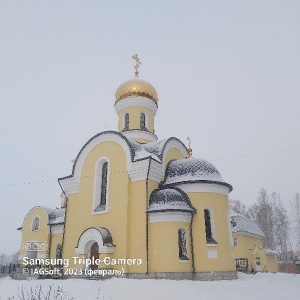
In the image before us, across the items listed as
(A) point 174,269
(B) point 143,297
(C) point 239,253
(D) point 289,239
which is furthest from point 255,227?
(B) point 143,297

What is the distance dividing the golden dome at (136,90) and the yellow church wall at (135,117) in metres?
0.86

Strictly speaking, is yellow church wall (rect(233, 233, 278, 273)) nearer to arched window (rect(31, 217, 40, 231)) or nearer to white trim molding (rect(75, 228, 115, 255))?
white trim molding (rect(75, 228, 115, 255))

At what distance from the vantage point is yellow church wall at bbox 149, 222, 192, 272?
13078 millimetres

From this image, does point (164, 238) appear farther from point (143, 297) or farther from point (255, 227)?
point (255, 227)

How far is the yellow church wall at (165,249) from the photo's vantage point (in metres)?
13.1

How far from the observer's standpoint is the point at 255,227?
2586 cm

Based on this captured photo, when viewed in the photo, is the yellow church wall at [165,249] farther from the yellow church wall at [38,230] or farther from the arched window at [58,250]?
the yellow church wall at [38,230]

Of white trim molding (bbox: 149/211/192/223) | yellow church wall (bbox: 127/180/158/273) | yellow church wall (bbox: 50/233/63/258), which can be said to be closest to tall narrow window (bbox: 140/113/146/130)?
yellow church wall (bbox: 127/180/158/273)

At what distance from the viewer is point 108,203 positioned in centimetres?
1512

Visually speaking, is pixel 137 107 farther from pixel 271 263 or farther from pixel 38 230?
pixel 271 263

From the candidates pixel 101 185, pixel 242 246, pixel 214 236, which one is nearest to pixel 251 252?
pixel 242 246
